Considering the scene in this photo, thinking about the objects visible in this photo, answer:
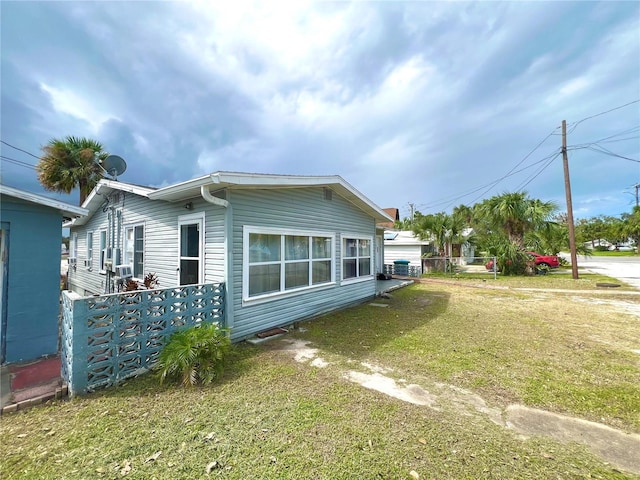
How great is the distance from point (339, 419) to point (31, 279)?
17.2 ft

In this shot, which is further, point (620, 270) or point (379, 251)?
point (620, 270)

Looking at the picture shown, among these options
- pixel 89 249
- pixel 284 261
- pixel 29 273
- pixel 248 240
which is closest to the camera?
pixel 29 273

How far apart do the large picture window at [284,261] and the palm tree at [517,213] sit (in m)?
13.9

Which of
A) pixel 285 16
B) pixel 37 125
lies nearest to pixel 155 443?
pixel 285 16

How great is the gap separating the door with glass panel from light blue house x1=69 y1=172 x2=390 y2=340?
0.07 feet

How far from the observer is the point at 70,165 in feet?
37.7

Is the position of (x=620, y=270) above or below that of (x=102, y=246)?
below

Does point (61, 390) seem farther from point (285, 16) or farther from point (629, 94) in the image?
point (629, 94)

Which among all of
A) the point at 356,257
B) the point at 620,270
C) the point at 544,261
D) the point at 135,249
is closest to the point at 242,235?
the point at 135,249

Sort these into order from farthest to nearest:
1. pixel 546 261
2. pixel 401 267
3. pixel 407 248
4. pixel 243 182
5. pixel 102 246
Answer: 1. pixel 407 248
2. pixel 546 261
3. pixel 401 267
4. pixel 102 246
5. pixel 243 182

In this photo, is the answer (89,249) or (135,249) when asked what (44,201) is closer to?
(135,249)

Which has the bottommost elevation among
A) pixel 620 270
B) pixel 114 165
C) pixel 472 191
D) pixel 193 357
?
pixel 620 270

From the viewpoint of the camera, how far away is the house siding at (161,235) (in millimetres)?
5164

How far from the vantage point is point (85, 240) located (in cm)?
1089
